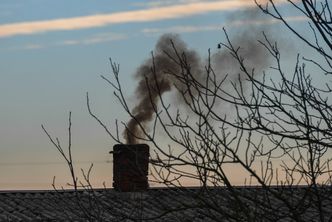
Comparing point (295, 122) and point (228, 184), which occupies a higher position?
point (295, 122)

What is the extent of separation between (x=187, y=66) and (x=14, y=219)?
9594mm

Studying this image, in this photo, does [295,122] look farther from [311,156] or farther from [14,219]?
[14,219]

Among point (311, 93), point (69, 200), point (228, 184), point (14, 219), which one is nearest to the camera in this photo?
point (228, 184)

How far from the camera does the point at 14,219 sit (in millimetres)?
14406

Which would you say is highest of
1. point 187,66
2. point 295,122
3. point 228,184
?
point 187,66

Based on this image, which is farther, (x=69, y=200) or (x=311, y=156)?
(x=69, y=200)

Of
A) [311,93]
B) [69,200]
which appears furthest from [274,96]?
[69,200]

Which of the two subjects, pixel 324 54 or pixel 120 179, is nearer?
pixel 324 54

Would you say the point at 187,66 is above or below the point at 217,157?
above

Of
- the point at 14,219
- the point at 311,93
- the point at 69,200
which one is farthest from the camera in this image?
the point at 69,200

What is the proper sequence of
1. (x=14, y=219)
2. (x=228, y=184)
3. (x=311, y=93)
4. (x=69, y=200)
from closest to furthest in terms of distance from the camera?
(x=228, y=184) → (x=311, y=93) → (x=14, y=219) → (x=69, y=200)

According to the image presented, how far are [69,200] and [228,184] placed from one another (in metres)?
11.0

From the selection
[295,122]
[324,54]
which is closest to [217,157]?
[295,122]

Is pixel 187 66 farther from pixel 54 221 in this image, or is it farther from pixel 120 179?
pixel 120 179
